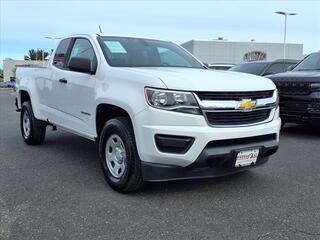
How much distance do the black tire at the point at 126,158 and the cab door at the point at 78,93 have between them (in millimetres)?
594

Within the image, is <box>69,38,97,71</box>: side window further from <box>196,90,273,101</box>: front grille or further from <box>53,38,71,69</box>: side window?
<box>196,90,273,101</box>: front grille

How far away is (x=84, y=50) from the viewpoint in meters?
6.12

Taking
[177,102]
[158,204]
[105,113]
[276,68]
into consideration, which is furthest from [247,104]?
[276,68]

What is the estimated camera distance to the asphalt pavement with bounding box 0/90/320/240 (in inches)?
152

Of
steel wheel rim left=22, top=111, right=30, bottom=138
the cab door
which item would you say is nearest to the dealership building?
steel wheel rim left=22, top=111, right=30, bottom=138

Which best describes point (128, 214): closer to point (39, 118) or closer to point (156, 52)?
point (156, 52)

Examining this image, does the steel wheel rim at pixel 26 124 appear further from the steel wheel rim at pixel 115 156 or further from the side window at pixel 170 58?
the steel wheel rim at pixel 115 156

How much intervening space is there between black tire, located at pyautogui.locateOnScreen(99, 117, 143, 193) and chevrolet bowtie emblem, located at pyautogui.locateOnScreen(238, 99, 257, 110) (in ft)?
3.79

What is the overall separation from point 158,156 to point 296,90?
4.79 m

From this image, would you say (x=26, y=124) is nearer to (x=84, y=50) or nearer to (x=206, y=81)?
(x=84, y=50)

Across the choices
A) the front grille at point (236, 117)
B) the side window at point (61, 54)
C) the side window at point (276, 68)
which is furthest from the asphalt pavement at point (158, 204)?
the side window at point (276, 68)

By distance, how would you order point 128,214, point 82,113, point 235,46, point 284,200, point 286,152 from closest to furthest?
point 128,214 < point 284,200 < point 82,113 < point 286,152 < point 235,46

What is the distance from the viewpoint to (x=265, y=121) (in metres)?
4.95

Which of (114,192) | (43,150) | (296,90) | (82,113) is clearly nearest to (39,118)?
(43,150)
